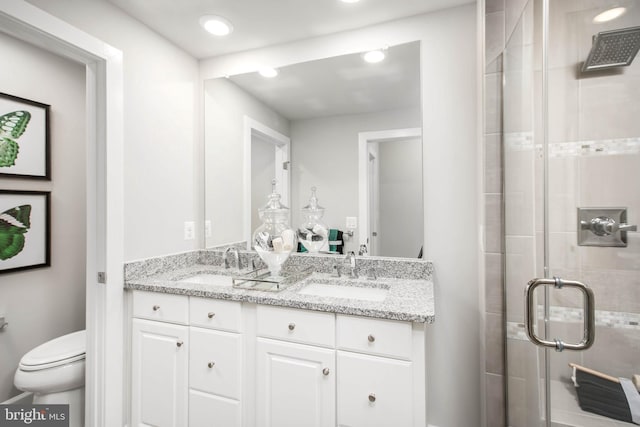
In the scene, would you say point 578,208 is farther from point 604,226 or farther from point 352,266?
point 352,266

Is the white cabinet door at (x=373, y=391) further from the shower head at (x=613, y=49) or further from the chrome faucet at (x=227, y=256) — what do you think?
the shower head at (x=613, y=49)

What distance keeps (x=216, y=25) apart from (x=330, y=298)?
1.66 m

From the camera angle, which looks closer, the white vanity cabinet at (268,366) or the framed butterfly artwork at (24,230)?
the white vanity cabinet at (268,366)

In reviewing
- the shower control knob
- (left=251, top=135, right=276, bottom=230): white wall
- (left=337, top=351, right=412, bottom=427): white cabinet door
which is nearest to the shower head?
the shower control knob

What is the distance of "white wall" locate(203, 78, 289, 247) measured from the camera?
207 centimetres

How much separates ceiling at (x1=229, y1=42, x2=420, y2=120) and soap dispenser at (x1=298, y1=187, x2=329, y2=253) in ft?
1.83

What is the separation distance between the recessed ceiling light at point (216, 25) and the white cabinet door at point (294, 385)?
1.73 metres

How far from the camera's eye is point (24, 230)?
197cm

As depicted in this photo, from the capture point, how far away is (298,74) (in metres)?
1.87

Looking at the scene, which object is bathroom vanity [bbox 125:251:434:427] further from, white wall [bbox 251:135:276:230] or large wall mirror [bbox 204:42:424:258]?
white wall [bbox 251:135:276:230]

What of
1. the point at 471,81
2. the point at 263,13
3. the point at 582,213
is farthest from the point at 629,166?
the point at 263,13

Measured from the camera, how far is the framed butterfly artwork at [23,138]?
6.24ft

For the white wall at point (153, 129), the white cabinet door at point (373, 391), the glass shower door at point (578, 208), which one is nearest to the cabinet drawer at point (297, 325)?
the white cabinet door at point (373, 391)

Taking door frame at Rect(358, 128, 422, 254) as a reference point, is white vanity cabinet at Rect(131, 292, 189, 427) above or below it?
below
